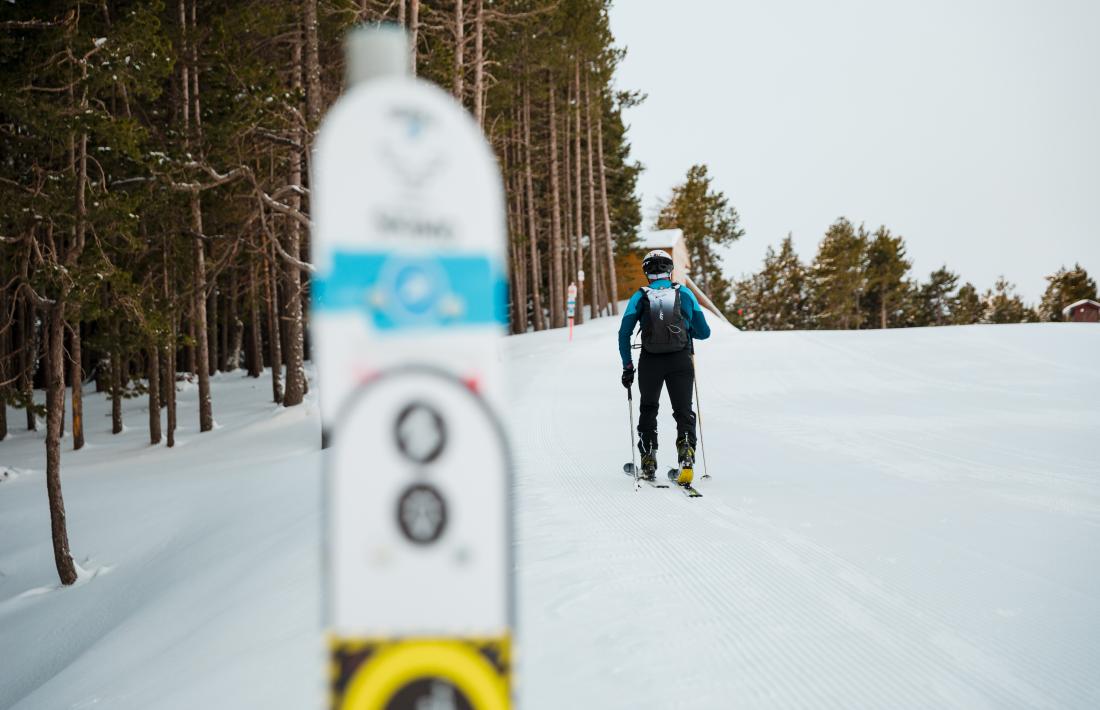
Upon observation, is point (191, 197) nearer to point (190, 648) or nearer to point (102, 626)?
point (102, 626)

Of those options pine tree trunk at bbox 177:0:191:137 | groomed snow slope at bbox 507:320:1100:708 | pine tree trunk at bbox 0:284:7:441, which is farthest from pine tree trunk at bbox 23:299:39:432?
groomed snow slope at bbox 507:320:1100:708

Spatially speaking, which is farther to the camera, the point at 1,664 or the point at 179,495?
the point at 179,495

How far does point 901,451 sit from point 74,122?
13662 millimetres

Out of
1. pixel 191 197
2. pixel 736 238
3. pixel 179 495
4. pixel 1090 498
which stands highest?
pixel 736 238

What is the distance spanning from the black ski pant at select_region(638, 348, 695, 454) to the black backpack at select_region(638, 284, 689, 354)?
0.13m

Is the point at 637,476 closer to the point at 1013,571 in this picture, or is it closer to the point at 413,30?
the point at 1013,571

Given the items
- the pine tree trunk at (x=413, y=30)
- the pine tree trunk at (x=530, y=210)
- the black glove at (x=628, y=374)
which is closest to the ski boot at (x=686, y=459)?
the black glove at (x=628, y=374)

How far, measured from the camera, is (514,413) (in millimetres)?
9781

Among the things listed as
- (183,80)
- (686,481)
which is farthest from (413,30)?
(686,481)

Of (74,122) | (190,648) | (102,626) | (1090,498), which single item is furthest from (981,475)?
(74,122)

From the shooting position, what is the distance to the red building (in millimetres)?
47188

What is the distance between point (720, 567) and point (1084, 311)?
6033cm

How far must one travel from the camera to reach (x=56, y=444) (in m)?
10.4

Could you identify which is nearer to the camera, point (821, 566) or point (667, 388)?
point (821, 566)
